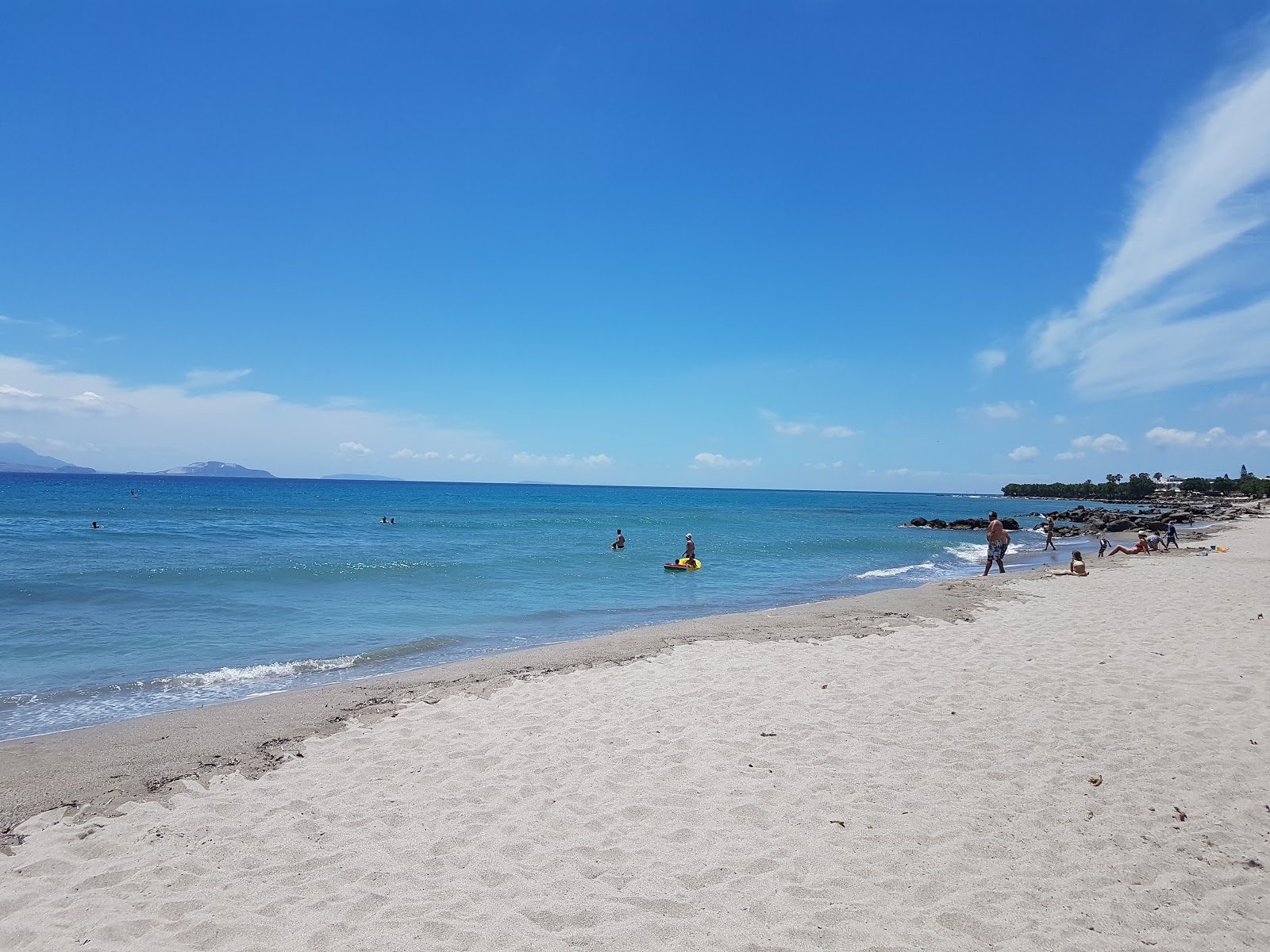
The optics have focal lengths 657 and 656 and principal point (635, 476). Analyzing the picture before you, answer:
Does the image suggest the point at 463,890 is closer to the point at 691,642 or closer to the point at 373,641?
the point at 691,642

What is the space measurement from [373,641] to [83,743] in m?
5.69

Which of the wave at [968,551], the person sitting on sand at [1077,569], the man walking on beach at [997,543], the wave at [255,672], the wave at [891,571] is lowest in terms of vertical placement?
the wave at [255,672]

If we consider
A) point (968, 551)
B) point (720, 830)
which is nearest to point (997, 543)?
point (968, 551)

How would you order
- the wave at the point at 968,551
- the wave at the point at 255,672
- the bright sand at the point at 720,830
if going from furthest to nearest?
the wave at the point at 968,551 < the wave at the point at 255,672 < the bright sand at the point at 720,830

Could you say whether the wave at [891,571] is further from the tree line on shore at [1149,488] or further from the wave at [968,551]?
the tree line on shore at [1149,488]

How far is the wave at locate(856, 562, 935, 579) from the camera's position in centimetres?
2305

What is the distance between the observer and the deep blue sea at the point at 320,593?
33.0 ft

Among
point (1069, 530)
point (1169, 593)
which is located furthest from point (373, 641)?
point (1069, 530)

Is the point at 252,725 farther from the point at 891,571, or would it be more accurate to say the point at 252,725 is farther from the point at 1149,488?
the point at 1149,488

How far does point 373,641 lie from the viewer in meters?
12.4

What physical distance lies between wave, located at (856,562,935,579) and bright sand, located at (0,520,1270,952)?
593 inches

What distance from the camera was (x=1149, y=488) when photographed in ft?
325

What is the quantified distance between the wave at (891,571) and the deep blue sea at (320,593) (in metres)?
0.15

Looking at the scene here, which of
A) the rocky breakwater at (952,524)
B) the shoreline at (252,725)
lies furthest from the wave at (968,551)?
the shoreline at (252,725)
